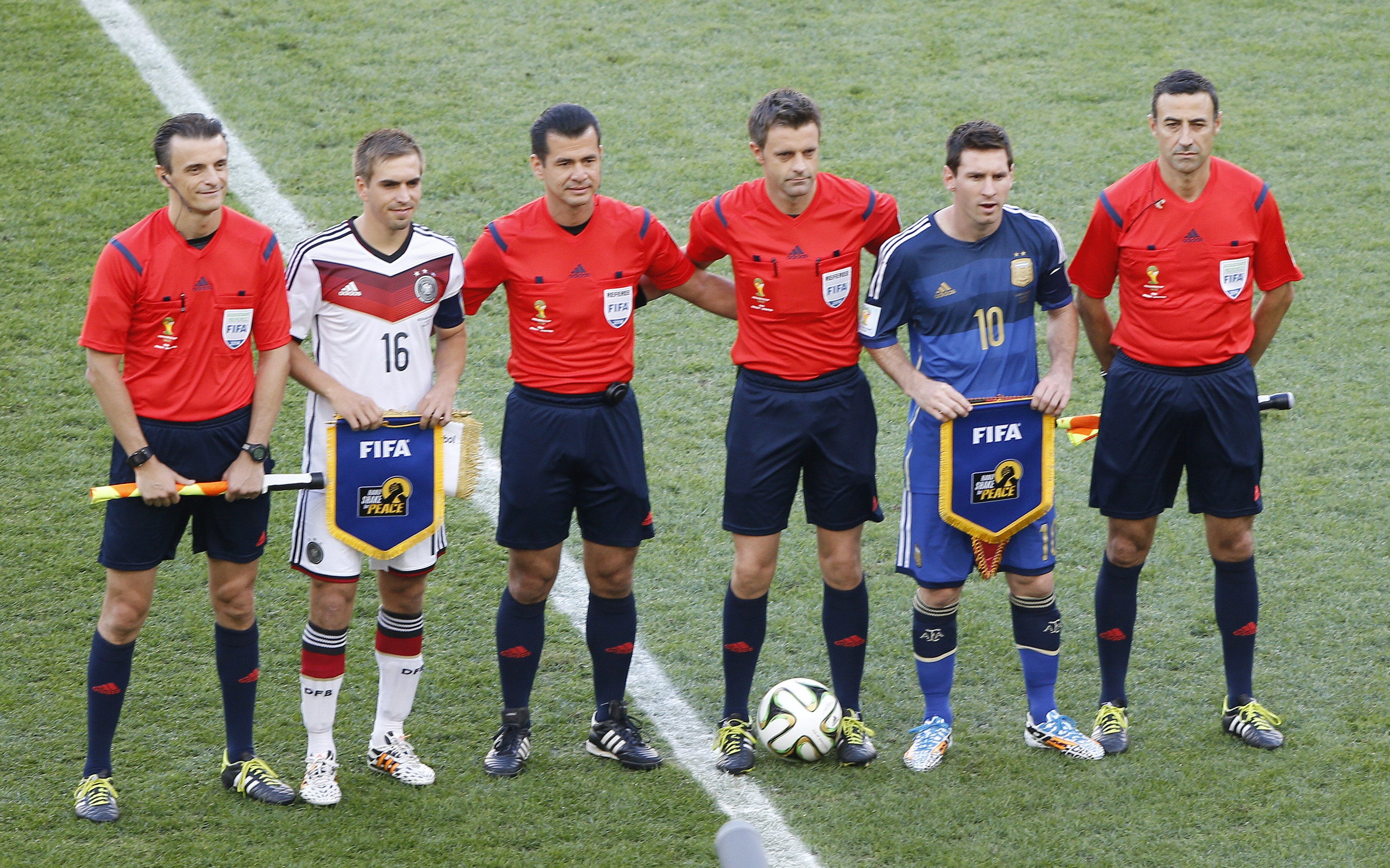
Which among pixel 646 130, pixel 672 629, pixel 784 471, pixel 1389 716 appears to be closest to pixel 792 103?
pixel 784 471

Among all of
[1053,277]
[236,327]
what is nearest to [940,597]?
[1053,277]

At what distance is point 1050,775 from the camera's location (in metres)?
4.93

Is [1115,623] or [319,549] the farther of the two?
[1115,623]

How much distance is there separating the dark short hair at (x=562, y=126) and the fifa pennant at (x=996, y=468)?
1.42m

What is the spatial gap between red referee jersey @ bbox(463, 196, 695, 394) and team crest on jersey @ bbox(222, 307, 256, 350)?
679 millimetres

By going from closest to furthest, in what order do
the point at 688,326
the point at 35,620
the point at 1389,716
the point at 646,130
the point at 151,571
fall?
1. the point at 151,571
2. the point at 1389,716
3. the point at 35,620
4. the point at 688,326
5. the point at 646,130

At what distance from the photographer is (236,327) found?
457 cm

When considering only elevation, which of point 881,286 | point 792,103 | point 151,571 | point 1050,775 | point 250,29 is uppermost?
point 250,29

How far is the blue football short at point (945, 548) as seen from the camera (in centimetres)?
491

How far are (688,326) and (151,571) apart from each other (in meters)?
3.94

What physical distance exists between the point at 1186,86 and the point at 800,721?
2.34 metres

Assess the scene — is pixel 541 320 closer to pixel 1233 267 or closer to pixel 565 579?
pixel 565 579

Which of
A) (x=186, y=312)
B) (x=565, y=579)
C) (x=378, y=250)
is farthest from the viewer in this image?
(x=565, y=579)

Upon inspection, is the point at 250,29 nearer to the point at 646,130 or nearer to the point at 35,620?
the point at 646,130
